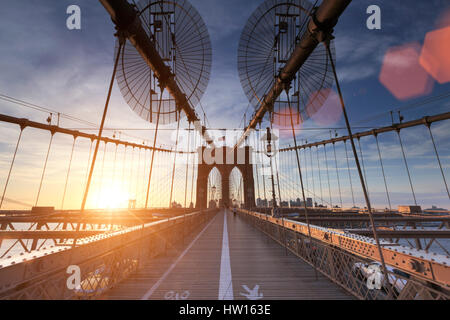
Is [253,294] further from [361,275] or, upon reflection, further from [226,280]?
[361,275]

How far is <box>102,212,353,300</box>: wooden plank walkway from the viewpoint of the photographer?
4.01 m

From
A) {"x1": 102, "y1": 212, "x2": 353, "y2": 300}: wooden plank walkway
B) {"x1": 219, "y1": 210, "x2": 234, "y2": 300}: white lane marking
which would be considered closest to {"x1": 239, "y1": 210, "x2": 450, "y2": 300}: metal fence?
{"x1": 102, "y1": 212, "x2": 353, "y2": 300}: wooden plank walkway

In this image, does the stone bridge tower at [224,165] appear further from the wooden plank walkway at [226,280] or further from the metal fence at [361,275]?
the metal fence at [361,275]

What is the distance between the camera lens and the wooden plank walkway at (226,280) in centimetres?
401

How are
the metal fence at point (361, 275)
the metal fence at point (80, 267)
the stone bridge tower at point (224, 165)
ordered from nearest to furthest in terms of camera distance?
the metal fence at point (80, 267), the metal fence at point (361, 275), the stone bridge tower at point (224, 165)

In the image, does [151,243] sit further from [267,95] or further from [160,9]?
[160,9]

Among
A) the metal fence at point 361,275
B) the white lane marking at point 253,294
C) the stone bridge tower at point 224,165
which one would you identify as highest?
the stone bridge tower at point 224,165

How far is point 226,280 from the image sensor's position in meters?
4.75

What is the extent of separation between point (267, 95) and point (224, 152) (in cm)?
5620

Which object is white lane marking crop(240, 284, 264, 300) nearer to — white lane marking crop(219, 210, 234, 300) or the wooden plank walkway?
the wooden plank walkway

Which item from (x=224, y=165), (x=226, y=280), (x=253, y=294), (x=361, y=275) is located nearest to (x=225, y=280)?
(x=226, y=280)

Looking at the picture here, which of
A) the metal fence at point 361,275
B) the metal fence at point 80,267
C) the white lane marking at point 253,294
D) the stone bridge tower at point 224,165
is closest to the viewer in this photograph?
the metal fence at point 80,267

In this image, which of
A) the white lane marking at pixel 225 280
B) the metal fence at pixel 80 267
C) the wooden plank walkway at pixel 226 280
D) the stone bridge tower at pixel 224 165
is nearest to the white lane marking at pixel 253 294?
the wooden plank walkway at pixel 226 280

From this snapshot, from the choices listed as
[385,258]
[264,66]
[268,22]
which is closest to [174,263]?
[385,258]
